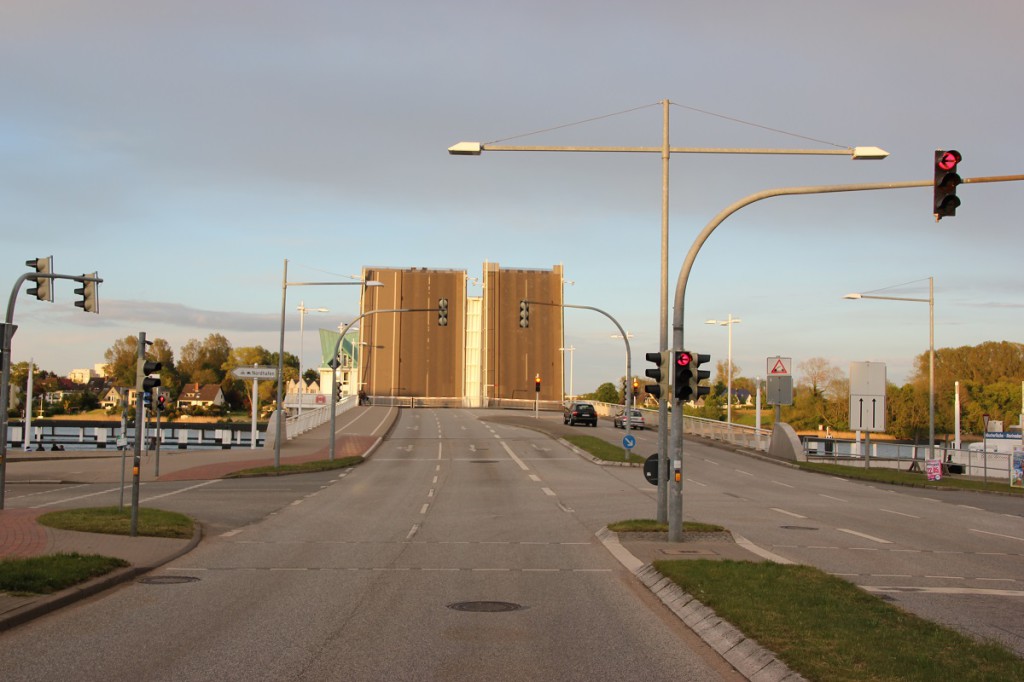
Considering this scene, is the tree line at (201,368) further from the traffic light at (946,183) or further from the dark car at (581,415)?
the traffic light at (946,183)

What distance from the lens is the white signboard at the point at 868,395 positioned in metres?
45.6

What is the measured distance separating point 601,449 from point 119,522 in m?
31.1

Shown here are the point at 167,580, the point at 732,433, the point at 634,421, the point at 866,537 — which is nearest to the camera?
the point at 167,580

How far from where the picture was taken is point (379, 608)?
12.0 m

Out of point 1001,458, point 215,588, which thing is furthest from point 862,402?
point 215,588

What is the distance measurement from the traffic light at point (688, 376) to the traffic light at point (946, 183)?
4830 mm

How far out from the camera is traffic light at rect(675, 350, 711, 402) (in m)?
17.9

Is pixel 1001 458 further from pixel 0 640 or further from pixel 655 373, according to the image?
pixel 0 640

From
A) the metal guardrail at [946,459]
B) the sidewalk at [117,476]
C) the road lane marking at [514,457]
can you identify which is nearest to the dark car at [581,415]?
the sidewalk at [117,476]

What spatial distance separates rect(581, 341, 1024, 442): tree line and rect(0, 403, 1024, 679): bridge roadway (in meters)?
56.3

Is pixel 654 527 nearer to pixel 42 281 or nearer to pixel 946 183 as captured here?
pixel 946 183

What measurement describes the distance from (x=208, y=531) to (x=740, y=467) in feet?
99.0

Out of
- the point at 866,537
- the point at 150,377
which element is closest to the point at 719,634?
the point at 866,537

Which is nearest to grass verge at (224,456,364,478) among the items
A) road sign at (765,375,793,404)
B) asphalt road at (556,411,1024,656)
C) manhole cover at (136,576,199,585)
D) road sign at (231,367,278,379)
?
road sign at (231,367,278,379)
